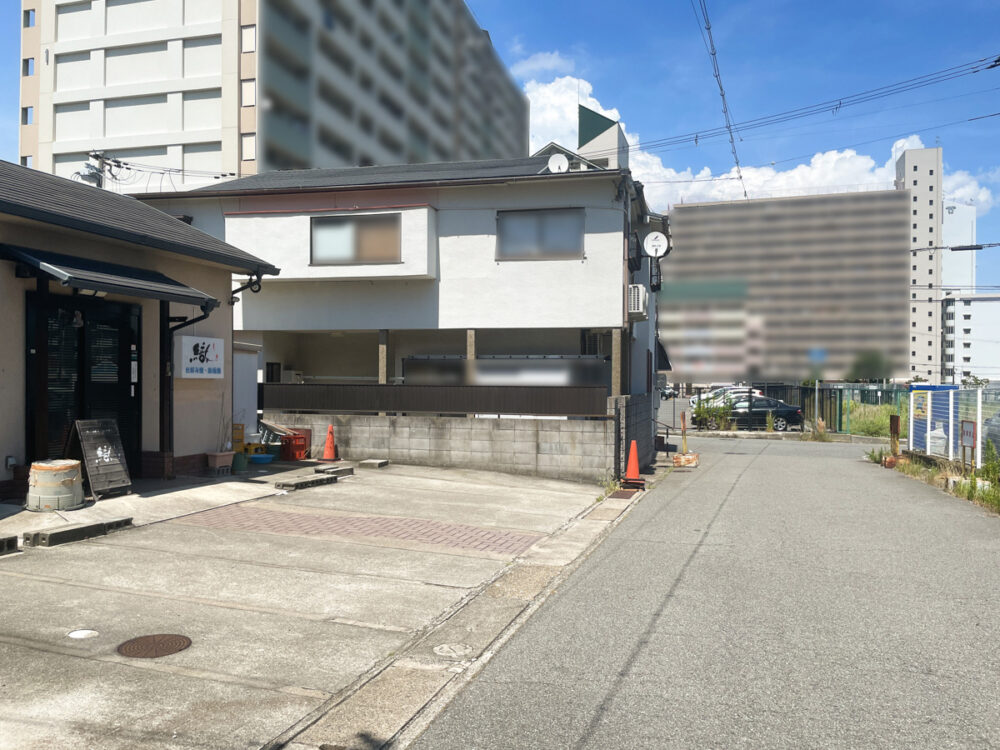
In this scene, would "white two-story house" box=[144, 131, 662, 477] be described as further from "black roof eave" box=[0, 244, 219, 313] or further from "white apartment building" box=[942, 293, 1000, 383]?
"white apartment building" box=[942, 293, 1000, 383]

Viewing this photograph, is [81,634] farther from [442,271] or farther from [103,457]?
[442,271]

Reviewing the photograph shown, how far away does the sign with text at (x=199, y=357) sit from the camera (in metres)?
11.7

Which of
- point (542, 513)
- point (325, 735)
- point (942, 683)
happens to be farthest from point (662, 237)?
point (325, 735)

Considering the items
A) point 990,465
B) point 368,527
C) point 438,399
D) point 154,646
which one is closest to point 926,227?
point 990,465

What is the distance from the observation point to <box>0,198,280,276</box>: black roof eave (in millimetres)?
8609

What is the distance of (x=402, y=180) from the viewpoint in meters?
19.9

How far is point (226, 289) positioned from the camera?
13.2 metres

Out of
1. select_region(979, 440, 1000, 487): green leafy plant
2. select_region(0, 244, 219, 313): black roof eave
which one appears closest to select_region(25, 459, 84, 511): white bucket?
select_region(0, 244, 219, 313): black roof eave

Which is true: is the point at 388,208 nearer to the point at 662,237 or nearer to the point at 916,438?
the point at 662,237

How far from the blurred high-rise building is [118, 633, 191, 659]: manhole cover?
35.3 meters

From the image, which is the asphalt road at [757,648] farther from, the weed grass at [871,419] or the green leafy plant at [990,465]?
the weed grass at [871,419]

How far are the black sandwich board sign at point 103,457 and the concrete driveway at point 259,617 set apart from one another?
0.85 m

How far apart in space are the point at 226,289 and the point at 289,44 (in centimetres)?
3232

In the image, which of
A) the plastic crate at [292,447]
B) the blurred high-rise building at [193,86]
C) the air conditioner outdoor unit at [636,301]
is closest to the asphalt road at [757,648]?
the plastic crate at [292,447]
